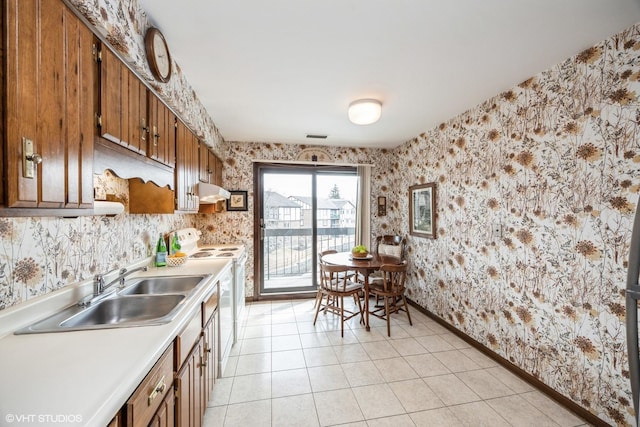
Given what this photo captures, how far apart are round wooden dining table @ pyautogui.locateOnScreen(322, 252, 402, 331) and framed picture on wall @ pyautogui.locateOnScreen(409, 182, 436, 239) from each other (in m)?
Answer: 0.53

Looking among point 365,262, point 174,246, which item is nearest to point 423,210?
point 365,262

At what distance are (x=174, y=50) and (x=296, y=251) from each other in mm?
3260

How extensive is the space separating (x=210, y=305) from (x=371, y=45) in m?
2.10

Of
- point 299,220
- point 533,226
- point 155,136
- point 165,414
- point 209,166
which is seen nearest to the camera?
point 165,414

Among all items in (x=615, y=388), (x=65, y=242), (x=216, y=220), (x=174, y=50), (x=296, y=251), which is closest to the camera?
(x=65, y=242)

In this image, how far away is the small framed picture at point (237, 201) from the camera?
4039 mm

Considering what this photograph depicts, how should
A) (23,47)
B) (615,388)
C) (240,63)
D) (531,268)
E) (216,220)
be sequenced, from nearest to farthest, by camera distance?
(23,47) < (615,388) < (240,63) < (531,268) < (216,220)

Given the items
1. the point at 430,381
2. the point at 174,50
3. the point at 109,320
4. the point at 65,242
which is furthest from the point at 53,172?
the point at 430,381

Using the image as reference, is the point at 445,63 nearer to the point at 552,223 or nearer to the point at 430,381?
the point at 552,223

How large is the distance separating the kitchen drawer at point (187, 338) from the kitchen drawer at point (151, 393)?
0.20 feet

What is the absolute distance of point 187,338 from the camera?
1386mm

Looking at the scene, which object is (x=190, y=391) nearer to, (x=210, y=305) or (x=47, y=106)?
(x=210, y=305)

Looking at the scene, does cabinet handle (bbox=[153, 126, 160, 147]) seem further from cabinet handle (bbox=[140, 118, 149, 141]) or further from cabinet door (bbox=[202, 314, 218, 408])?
cabinet door (bbox=[202, 314, 218, 408])

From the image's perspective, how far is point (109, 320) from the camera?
4.88ft
